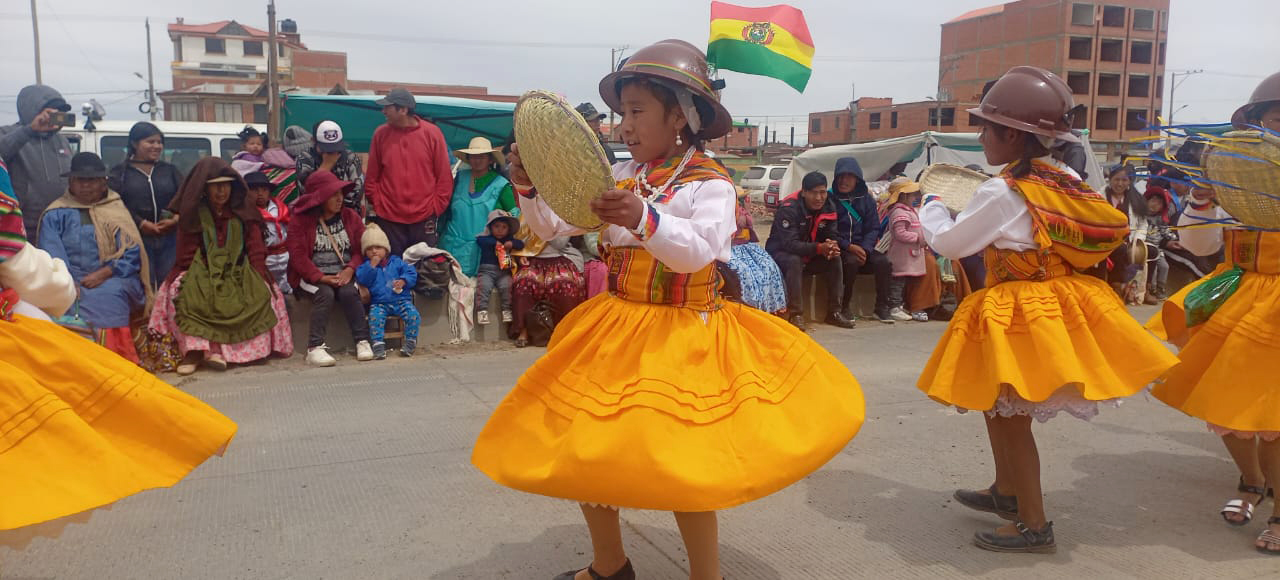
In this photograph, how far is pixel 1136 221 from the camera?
1159 centimetres

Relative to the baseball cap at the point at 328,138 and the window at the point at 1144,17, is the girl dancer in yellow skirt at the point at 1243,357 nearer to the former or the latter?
the baseball cap at the point at 328,138

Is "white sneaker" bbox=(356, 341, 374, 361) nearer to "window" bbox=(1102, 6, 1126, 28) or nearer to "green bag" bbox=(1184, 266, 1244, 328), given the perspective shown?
"green bag" bbox=(1184, 266, 1244, 328)

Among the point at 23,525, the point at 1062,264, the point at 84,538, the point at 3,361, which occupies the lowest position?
the point at 84,538

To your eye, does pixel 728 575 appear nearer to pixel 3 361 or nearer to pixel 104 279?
pixel 3 361

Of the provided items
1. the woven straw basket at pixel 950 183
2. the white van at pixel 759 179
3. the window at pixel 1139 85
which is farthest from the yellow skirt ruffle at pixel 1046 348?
the window at pixel 1139 85

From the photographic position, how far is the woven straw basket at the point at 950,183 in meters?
7.22

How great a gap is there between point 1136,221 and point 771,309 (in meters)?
5.69

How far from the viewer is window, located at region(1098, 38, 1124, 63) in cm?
6662

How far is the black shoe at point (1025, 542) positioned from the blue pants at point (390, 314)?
17.3ft

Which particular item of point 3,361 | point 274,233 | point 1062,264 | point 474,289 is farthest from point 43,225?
point 1062,264

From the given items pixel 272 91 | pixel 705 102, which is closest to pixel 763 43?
pixel 705 102

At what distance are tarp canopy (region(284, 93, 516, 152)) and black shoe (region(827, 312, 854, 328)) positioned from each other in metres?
4.52

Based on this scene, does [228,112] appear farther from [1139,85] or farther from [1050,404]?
[1139,85]

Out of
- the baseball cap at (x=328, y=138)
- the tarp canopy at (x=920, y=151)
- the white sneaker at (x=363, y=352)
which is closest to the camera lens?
the white sneaker at (x=363, y=352)
